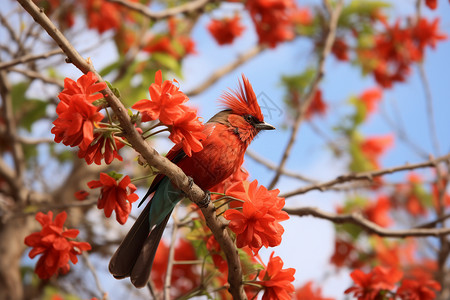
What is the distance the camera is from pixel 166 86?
1.56m

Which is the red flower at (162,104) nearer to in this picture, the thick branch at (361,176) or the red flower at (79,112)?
the red flower at (79,112)

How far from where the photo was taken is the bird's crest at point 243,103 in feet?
7.20

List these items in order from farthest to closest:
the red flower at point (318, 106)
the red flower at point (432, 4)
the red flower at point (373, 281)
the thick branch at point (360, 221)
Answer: the red flower at point (318, 106) < the red flower at point (432, 4) < the thick branch at point (360, 221) < the red flower at point (373, 281)

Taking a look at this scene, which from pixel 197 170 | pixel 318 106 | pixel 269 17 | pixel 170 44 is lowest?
pixel 197 170

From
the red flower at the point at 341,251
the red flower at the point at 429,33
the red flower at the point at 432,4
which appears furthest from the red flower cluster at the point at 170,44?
the red flower at the point at 432,4

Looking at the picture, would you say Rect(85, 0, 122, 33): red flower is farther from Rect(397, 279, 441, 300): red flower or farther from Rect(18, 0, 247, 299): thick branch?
Rect(397, 279, 441, 300): red flower

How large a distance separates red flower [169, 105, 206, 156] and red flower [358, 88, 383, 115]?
5850 mm

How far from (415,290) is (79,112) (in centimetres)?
184

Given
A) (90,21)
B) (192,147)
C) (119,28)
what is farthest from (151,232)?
→ (119,28)

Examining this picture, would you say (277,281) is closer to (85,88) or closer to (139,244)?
(139,244)

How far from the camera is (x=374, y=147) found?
7.00 metres

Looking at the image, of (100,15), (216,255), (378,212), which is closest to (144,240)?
(216,255)

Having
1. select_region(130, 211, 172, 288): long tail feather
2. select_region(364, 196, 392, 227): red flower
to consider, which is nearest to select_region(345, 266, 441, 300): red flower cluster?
select_region(130, 211, 172, 288): long tail feather

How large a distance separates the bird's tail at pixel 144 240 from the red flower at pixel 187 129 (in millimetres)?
537
